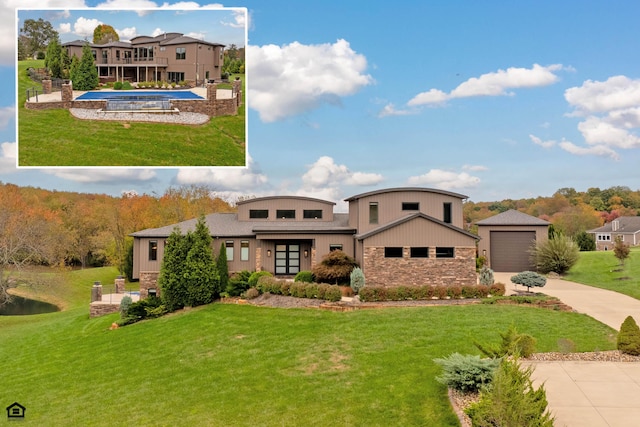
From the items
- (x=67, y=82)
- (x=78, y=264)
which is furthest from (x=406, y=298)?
(x=78, y=264)

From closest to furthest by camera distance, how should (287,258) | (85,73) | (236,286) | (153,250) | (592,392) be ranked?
(592,392) → (236,286) → (153,250) → (287,258) → (85,73)

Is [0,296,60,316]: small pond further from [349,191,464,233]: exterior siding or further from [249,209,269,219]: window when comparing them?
[349,191,464,233]: exterior siding

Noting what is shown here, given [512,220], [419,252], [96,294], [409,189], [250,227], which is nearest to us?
[419,252]

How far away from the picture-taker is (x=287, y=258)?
2731 cm

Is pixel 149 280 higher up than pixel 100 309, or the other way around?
pixel 149 280

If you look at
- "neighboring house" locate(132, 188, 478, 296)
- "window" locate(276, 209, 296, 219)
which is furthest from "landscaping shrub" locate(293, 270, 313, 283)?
"window" locate(276, 209, 296, 219)

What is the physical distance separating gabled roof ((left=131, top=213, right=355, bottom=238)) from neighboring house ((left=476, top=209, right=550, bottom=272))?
8.54 meters

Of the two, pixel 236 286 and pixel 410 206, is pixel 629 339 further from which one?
pixel 236 286

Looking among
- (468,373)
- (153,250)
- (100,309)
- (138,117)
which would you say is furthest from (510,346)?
(100,309)

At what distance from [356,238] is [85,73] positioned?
59.3ft

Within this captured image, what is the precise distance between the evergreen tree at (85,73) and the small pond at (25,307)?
16580 millimetres

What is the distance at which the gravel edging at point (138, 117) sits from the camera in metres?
26.1

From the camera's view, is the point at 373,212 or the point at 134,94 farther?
the point at 134,94

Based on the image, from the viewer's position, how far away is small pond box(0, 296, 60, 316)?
1506 inches
